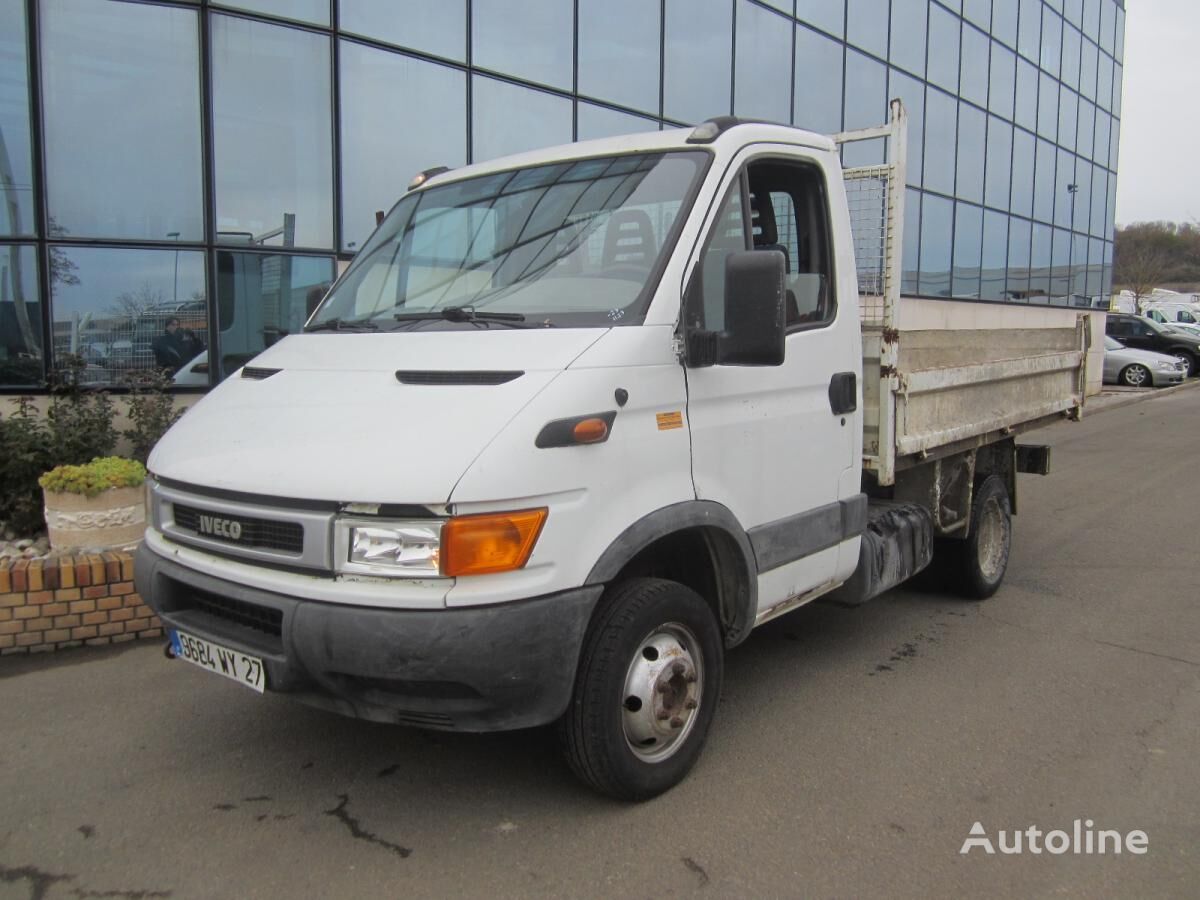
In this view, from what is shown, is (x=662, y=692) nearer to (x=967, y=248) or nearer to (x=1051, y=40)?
(x=967, y=248)

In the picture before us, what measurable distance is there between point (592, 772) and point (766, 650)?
2.08 meters

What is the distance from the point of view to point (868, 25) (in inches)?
618

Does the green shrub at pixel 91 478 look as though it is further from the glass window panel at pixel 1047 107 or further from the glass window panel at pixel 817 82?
the glass window panel at pixel 1047 107

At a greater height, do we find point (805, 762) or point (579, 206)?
point (579, 206)

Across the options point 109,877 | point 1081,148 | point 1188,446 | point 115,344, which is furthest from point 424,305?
point 1081,148

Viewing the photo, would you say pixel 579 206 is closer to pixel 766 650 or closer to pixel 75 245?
pixel 766 650

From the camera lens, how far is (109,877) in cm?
302

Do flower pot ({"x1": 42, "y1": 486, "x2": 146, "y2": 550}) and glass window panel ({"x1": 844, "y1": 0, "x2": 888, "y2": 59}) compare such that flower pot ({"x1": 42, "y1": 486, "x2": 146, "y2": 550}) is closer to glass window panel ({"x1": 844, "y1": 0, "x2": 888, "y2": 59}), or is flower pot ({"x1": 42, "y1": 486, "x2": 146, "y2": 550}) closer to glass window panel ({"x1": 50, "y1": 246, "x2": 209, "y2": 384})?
glass window panel ({"x1": 50, "y1": 246, "x2": 209, "y2": 384})

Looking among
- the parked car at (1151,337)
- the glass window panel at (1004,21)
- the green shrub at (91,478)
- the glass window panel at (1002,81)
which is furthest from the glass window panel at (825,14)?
the parked car at (1151,337)

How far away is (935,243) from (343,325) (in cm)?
1535

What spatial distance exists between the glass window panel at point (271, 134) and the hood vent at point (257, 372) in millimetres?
4562

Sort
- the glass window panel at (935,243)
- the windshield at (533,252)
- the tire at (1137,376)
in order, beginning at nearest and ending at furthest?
the windshield at (533,252) → the glass window panel at (935,243) → the tire at (1137,376)

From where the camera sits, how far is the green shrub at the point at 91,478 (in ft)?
17.3

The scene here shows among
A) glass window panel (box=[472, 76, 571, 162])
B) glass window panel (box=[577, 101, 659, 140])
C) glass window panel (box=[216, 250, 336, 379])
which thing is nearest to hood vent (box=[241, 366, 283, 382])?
glass window panel (box=[216, 250, 336, 379])
